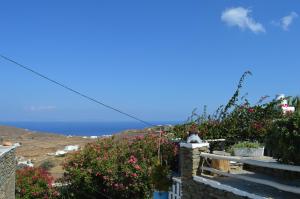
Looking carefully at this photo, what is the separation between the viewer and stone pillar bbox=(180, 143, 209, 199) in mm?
11195

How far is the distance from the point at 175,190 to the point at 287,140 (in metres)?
5.08

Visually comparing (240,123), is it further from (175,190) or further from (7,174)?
(7,174)

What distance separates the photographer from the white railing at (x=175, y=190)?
12969mm

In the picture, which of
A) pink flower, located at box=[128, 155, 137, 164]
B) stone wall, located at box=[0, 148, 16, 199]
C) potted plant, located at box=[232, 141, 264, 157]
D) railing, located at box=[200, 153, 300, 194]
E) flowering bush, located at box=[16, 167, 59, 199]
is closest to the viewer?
railing, located at box=[200, 153, 300, 194]

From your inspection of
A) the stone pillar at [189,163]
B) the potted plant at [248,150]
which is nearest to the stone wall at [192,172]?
the stone pillar at [189,163]

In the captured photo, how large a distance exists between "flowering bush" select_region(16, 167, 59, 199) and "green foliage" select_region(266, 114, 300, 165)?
1147 centimetres

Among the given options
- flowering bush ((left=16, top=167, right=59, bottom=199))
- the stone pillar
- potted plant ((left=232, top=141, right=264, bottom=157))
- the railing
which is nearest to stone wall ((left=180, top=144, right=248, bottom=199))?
the stone pillar

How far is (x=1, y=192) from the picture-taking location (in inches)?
687

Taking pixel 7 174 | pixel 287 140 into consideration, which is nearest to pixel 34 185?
pixel 7 174

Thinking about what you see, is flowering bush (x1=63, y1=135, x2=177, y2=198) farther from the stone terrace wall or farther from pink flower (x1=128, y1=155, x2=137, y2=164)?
the stone terrace wall

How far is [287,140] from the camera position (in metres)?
8.82

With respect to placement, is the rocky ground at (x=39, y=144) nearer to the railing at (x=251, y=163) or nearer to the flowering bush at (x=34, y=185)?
the flowering bush at (x=34, y=185)

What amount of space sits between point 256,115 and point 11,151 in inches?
438

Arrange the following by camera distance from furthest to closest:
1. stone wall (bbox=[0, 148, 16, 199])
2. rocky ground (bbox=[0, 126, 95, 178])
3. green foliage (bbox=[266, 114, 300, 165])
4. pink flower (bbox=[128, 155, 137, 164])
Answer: rocky ground (bbox=[0, 126, 95, 178]), stone wall (bbox=[0, 148, 16, 199]), pink flower (bbox=[128, 155, 137, 164]), green foliage (bbox=[266, 114, 300, 165])
